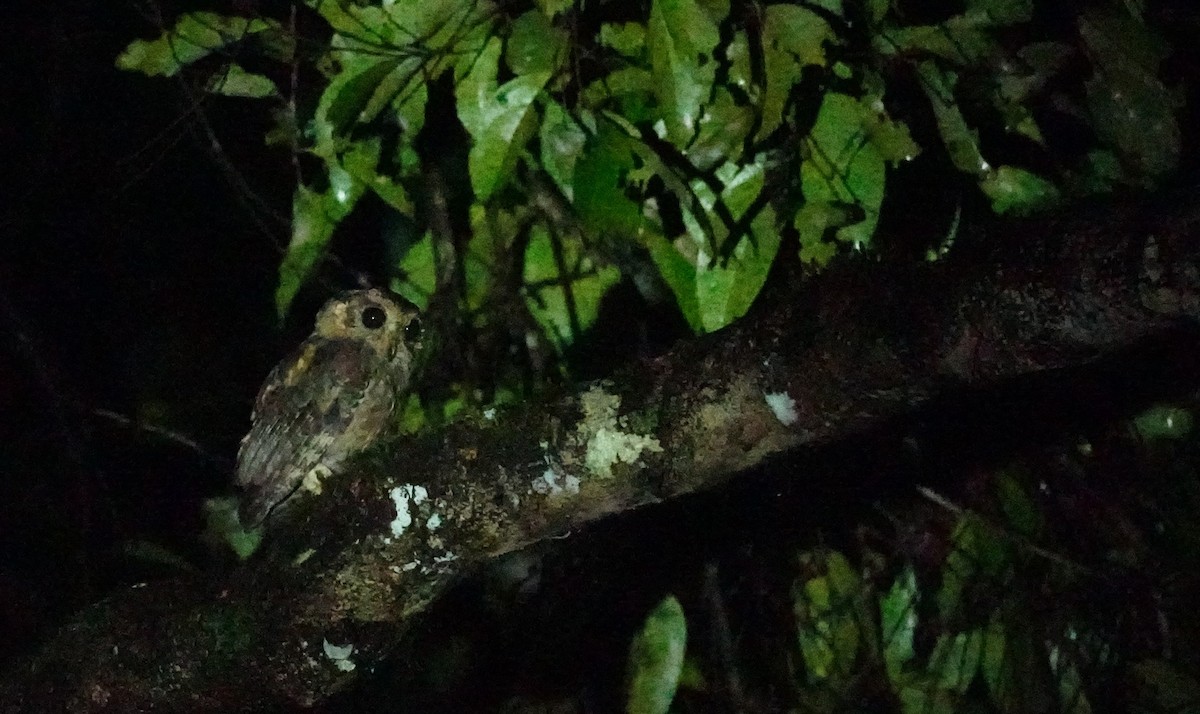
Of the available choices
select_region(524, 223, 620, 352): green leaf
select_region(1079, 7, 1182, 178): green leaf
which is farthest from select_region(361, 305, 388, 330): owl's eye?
select_region(1079, 7, 1182, 178): green leaf

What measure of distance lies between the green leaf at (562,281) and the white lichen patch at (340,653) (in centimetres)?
90

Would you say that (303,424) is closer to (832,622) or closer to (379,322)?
(379,322)

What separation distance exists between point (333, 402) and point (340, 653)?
43.8 inches

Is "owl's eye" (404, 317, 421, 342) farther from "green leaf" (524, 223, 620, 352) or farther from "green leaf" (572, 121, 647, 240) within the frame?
"green leaf" (572, 121, 647, 240)

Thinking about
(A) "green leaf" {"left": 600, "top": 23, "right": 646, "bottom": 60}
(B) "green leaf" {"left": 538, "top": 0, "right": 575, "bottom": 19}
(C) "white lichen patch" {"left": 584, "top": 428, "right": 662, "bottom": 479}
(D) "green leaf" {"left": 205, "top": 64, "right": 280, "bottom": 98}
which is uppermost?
(B) "green leaf" {"left": 538, "top": 0, "right": 575, "bottom": 19}

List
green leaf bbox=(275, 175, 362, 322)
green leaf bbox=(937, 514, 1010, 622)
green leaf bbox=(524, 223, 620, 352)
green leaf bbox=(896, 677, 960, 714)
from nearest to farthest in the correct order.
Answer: green leaf bbox=(275, 175, 362, 322) → green leaf bbox=(524, 223, 620, 352) → green leaf bbox=(896, 677, 960, 714) → green leaf bbox=(937, 514, 1010, 622)

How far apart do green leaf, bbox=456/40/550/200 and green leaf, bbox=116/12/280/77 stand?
0.47 m

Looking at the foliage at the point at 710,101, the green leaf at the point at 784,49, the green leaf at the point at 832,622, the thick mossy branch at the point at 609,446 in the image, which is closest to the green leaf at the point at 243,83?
the foliage at the point at 710,101

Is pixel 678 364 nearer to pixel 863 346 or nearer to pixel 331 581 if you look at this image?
pixel 863 346

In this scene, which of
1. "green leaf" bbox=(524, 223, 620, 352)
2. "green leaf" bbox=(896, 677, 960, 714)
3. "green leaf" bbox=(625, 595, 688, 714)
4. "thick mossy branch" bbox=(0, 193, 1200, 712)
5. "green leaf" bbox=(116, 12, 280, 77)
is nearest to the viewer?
"thick mossy branch" bbox=(0, 193, 1200, 712)

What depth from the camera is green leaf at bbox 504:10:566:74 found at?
1.37m

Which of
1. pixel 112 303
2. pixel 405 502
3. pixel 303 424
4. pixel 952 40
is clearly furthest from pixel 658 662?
pixel 112 303

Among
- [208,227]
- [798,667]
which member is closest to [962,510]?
[798,667]

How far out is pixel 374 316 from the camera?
2.39 m
